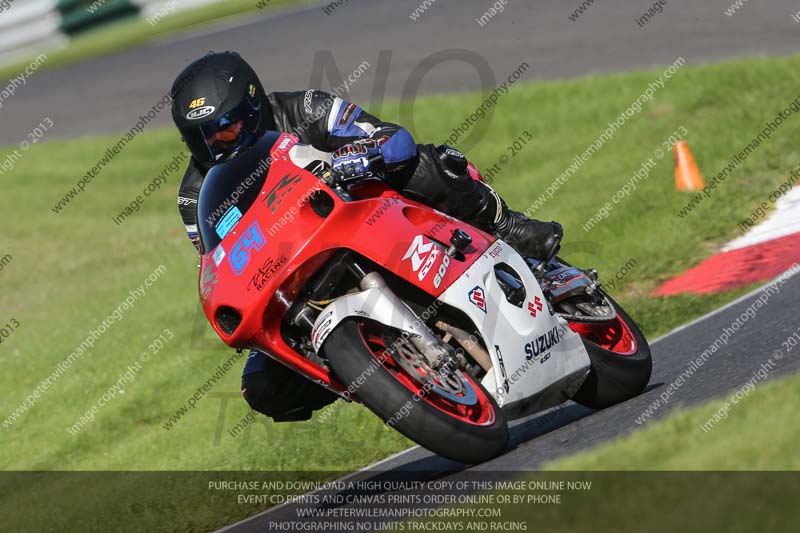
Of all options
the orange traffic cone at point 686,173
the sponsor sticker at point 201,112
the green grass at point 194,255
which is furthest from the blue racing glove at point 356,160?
the orange traffic cone at point 686,173

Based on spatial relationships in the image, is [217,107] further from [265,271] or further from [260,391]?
[260,391]

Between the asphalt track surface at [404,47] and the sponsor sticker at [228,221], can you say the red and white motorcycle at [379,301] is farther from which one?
the asphalt track surface at [404,47]

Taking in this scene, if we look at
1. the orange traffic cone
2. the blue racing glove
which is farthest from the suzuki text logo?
the orange traffic cone

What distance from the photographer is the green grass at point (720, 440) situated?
4008mm

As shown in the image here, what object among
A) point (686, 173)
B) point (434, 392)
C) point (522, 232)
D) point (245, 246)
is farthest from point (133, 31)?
point (434, 392)

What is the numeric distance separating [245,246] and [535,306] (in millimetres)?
1570

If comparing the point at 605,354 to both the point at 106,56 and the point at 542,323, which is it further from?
the point at 106,56

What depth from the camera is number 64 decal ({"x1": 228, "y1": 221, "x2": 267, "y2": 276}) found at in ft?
17.2

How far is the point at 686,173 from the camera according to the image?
11.9m

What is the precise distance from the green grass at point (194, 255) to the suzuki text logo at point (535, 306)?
57.1 inches

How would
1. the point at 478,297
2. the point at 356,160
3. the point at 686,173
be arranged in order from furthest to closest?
1. the point at 686,173
2. the point at 478,297
3. the point at 356,160

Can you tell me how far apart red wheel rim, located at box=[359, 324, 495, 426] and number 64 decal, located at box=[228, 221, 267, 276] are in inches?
24.8

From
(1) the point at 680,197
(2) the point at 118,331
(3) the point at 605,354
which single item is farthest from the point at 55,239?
(3) the point at 605,354

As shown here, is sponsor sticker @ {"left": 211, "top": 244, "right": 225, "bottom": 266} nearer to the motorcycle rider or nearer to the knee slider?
the motorcycle rider
